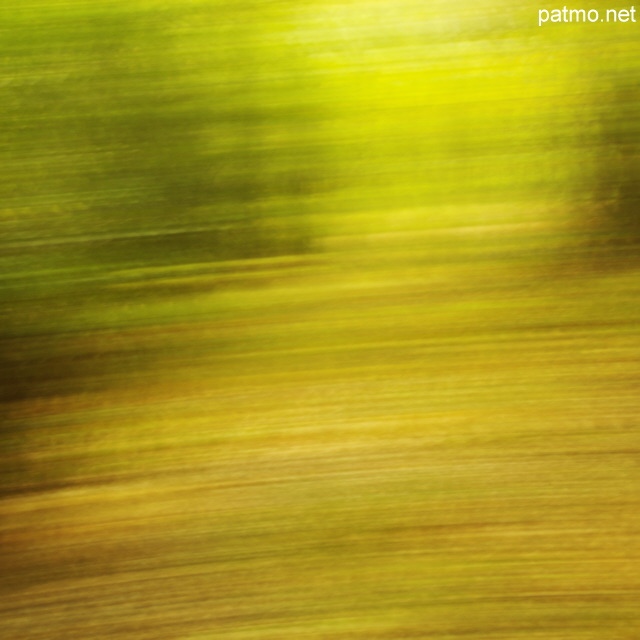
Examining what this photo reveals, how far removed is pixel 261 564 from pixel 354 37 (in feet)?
2.95

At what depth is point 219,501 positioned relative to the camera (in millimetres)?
1246

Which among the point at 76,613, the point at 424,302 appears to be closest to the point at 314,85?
the point at 424,302

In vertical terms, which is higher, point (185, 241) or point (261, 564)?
point (185, 241)

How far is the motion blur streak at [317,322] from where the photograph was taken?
1195 millimetres

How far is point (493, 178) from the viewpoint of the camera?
1259 millimetres

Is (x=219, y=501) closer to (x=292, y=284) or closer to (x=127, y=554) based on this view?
(x=127, y=554)

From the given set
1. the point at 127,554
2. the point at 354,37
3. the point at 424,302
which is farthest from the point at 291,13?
the point at 127,554

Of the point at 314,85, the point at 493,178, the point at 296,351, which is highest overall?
the point at 314,85

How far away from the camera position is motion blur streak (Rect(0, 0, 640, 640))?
1195mm

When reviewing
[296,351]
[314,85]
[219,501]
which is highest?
[314,85]

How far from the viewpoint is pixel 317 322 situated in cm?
128

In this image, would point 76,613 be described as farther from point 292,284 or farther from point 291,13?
point 291,13

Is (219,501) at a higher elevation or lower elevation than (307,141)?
lower

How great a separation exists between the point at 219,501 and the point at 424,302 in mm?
498
